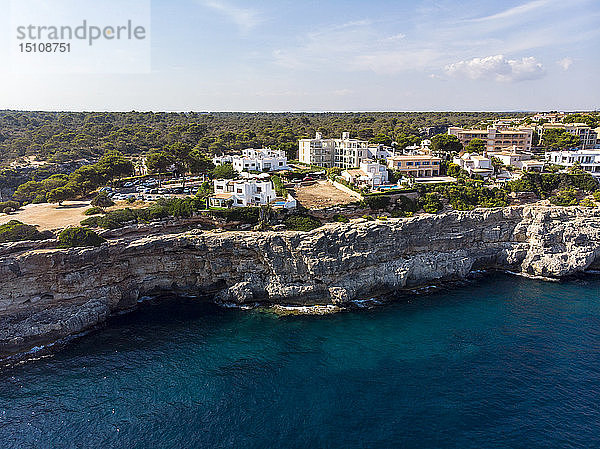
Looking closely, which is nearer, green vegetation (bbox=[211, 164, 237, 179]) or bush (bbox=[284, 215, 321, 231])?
bush (bbox=[284, 215, 321, 231])

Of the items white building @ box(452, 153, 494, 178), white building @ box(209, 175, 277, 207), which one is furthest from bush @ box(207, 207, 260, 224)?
white building @ box(452, 153, 494, 178)

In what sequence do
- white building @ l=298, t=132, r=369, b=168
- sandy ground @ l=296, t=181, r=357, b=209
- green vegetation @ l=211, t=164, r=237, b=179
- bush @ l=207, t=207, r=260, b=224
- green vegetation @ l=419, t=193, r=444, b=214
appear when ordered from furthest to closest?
white building @ l=298, t=132, r=369, b=168
green vegetation @ l=211, t=164, r=237, b=179
green vegetation @ l=419, t=193, r=444, b=214
sandy ground @ l=296, t=181, r=357, b=209
bush @ l=207, t=207, r=260, b=224

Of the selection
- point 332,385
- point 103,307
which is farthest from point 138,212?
point 332,385

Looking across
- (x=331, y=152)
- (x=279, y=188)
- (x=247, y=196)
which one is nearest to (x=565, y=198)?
(x=331, y=152)

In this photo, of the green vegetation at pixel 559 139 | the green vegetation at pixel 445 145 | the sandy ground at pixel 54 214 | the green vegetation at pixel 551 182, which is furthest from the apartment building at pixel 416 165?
the sandy ground at pixel 54 214

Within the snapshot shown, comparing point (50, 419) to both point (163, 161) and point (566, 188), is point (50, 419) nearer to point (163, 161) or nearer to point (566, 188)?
point (163, 161)

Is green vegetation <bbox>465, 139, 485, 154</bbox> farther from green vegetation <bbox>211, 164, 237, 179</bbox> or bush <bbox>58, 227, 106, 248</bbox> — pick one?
bush <bbox>58, 227, 106, 248</bbox>

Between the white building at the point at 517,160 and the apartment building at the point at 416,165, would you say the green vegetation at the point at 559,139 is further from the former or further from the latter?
the apartment building at the point at 416,165
